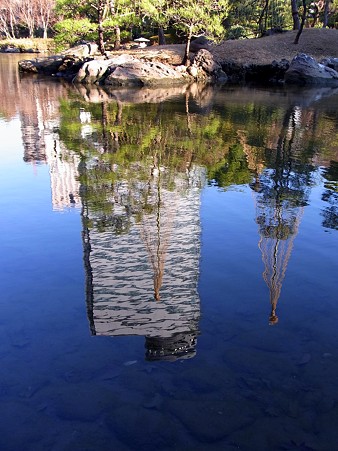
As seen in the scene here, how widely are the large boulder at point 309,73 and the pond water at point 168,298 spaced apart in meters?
19.3

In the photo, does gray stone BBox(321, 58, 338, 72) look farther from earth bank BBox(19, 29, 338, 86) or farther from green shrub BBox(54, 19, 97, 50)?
green shrub BBox(54, 19, 97, 50)

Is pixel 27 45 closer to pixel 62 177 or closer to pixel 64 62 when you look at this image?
pixel 64 62

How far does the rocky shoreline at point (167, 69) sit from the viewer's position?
90.6 ft

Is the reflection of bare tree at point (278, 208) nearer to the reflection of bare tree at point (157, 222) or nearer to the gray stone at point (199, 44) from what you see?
the reflection of bare tree at point (157, 222)

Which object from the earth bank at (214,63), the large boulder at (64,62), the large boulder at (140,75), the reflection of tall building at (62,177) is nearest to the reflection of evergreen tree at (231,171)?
the reflection of tall building at (62,177)

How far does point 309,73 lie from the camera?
28.3m

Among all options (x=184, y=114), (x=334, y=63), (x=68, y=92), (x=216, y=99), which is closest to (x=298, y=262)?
(x=184, y=114)

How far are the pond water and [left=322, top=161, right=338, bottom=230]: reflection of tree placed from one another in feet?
0.14

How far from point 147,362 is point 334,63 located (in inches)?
1246

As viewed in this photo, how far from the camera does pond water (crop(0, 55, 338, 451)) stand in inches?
132

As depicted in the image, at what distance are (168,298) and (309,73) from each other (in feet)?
89.7

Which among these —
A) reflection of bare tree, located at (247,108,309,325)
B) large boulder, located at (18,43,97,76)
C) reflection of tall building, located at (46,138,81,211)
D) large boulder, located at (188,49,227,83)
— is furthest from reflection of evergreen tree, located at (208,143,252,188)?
large boulder, located at (18,43,97,76)

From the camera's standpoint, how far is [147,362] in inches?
156

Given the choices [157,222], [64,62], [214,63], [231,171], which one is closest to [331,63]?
[214,63]
